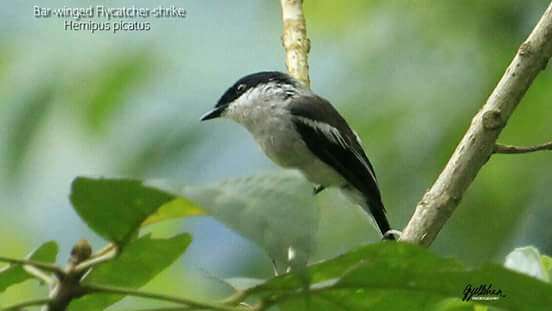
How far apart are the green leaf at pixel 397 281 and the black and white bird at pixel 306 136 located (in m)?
3.18

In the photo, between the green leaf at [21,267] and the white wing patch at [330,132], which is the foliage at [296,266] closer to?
the green leaf at [21,267]

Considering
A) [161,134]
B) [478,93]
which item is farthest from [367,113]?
[161,134]

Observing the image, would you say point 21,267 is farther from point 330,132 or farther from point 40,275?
point 330,132

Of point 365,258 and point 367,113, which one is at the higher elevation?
point 365,258

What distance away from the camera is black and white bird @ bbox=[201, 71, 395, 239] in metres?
4.51

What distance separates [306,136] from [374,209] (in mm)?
612

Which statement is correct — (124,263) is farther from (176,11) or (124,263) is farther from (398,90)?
(176,11)

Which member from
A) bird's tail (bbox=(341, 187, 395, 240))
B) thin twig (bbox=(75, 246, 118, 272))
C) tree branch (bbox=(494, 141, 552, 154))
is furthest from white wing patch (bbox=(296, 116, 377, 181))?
thin twig (bbox=(75, 246, 118, 272))

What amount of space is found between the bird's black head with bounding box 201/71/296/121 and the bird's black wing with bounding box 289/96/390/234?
169mm

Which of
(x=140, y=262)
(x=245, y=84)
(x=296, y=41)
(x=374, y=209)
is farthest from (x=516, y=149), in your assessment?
(x=245, y=84)

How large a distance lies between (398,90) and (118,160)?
1.07 m

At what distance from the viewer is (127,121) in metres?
3.34

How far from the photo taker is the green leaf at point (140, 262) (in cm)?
Result: 122

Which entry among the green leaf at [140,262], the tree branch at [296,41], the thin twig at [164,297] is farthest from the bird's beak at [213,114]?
the thin twig at [164,297]
